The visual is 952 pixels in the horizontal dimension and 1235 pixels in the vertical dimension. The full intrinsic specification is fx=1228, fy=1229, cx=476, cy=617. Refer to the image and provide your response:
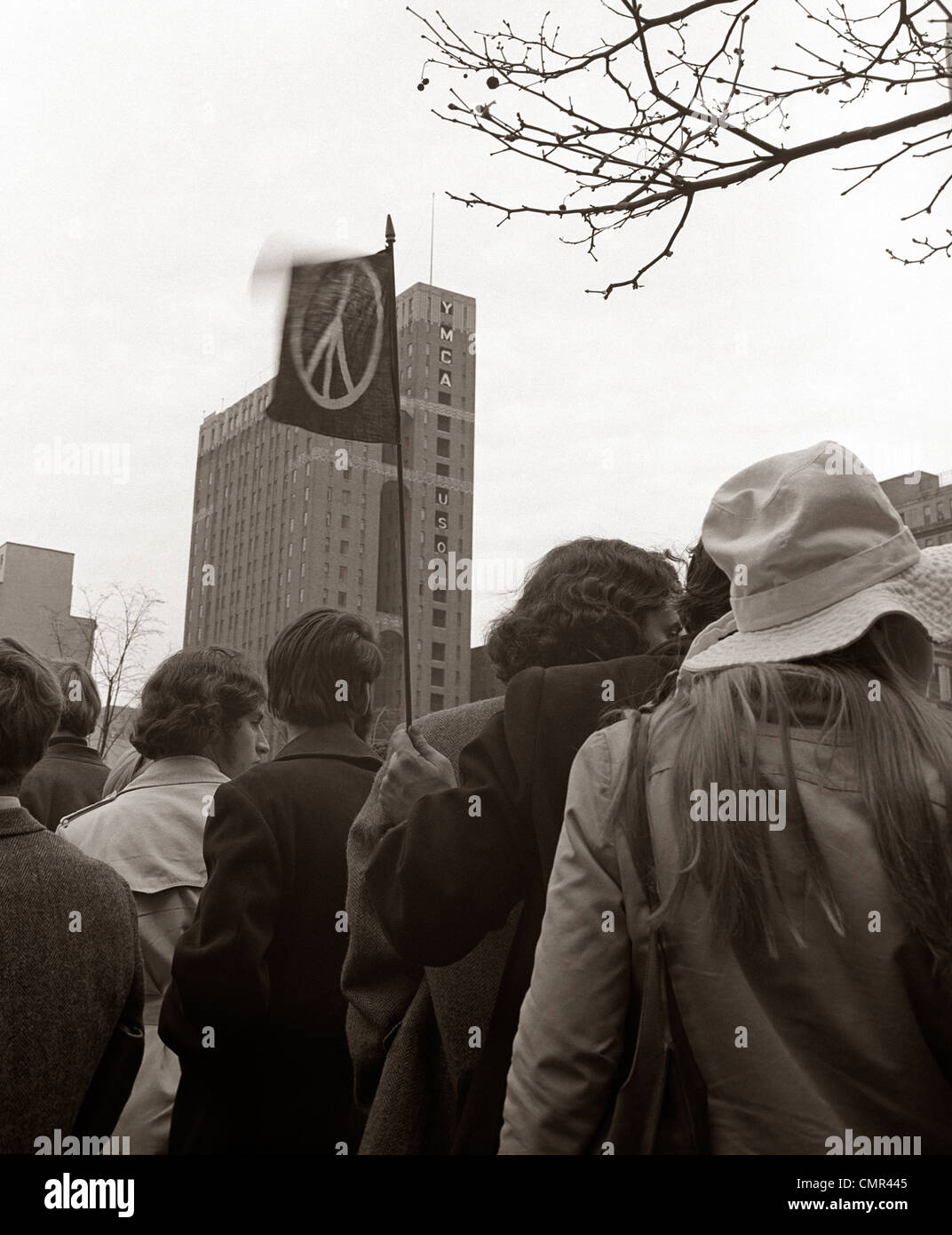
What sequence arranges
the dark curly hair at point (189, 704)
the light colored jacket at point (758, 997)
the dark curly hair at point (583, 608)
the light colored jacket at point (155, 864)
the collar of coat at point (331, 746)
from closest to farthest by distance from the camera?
the light colored jacket at point (758, 997), the dark curly hair at point (583, 608), the light colored jacket at point (155, 864), the collar of coat at point (331, 746), the dark curly hair at point (189, 704)

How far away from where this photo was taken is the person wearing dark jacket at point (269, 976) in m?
3.09

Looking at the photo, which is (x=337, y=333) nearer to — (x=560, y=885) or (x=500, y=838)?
(x=500, y=838)

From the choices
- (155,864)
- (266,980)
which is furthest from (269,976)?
(155,864)

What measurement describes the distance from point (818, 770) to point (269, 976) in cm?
192

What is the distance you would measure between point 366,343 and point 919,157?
1.81 metres

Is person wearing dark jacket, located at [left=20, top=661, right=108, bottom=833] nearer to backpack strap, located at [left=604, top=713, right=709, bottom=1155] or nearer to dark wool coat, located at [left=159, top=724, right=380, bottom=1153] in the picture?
dark wool coat, located at [left=159, top=724, right=380, bottom=1153]

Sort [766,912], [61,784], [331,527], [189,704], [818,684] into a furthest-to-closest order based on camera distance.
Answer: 1. [331,527]
2. [61,784]
3. [189,704]
4. [818,684]
5. [766,912]

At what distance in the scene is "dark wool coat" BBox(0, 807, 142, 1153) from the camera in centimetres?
256

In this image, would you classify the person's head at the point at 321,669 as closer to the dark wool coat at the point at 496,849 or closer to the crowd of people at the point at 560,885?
the crowd of people at the point at 560,885

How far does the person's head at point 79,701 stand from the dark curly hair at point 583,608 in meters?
2.59

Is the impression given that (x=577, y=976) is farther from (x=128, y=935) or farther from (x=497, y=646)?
(x=128, y=935)

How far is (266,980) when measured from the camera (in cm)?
311

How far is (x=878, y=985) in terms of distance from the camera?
1.64m

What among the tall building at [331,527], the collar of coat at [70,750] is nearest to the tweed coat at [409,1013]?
the collar of coat at [70,750]
